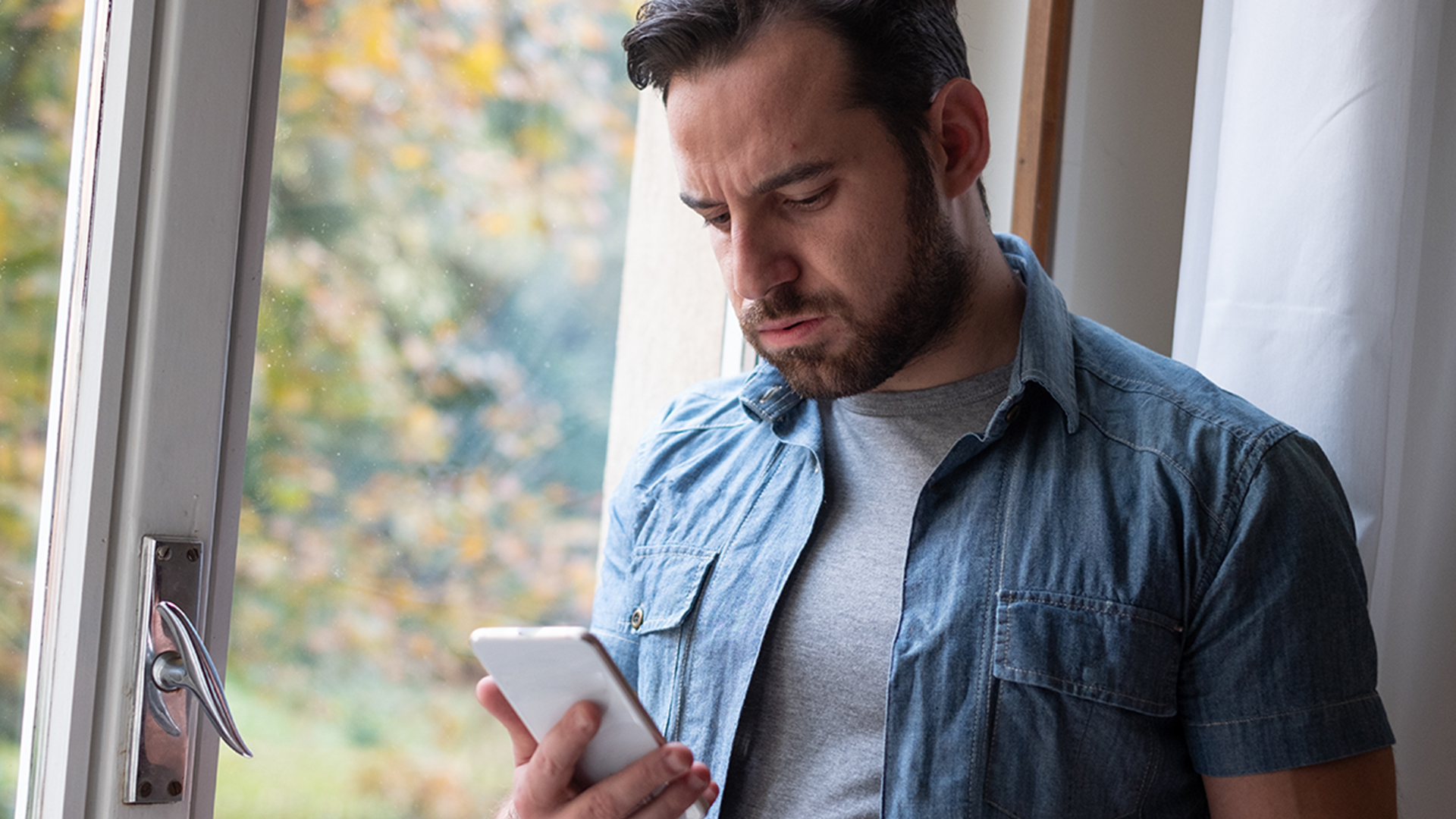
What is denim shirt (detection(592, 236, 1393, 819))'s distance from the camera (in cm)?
82

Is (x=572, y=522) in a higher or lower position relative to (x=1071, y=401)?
lower

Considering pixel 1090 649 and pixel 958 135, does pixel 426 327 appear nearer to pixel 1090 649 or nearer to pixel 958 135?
pixel 958 135

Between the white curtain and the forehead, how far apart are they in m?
0.38

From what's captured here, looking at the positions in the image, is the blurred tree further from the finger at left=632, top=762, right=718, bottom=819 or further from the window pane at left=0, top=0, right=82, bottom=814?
the finger at left=632, top=762, right=718, bottom=819

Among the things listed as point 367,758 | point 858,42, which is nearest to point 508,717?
point 367,758

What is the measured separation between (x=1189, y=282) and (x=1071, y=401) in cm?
31

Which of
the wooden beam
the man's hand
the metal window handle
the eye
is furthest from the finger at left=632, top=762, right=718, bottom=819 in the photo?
the wooden beam

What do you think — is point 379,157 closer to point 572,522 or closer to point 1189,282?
point 572,522

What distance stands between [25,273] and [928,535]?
2.37 feet

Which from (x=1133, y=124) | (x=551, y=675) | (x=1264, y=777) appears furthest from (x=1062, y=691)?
(x=1133, y=124)

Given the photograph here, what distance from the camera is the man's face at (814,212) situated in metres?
0.94

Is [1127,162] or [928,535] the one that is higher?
[1127,162]

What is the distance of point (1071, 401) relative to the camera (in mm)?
938

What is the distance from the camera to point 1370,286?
99 centimetres
